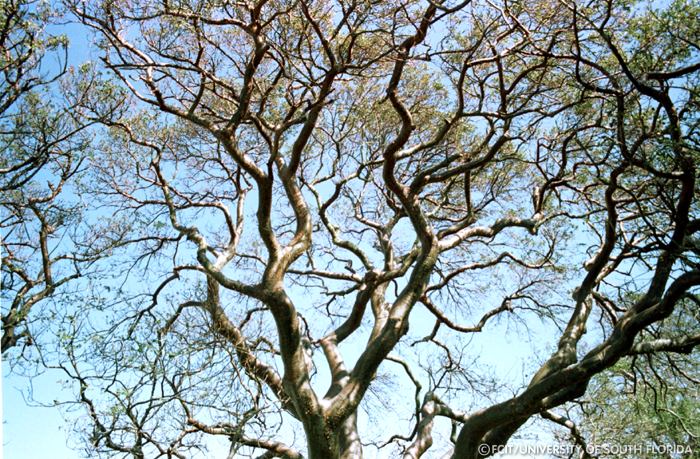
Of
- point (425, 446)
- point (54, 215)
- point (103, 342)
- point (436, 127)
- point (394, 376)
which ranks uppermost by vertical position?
point (436, 127)

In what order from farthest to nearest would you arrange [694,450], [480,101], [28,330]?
[694,450], [480,101], [28,330]

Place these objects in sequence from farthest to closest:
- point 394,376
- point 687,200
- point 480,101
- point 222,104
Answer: point 394,376, point 222,104, point 480,101, point 687,200

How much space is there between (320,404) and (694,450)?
5457mm

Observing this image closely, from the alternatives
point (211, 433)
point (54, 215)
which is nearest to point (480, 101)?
point (211, 433)

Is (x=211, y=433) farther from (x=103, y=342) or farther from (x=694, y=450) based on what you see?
(x=694, y=450)

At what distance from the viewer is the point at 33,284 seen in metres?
8.20

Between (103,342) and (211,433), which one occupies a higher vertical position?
(103,342)

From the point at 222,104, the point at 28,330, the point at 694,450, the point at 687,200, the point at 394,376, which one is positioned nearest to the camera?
the point at 687,200

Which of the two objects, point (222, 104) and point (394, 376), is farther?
point (394, 376)

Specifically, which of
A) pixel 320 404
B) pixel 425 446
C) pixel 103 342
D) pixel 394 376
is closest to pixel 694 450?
pixel 425 446

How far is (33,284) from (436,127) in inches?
240

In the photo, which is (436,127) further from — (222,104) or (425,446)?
(425,446)

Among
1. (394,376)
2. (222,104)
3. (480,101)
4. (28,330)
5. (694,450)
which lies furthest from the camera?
(394,376)

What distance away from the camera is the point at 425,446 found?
27.3ft
